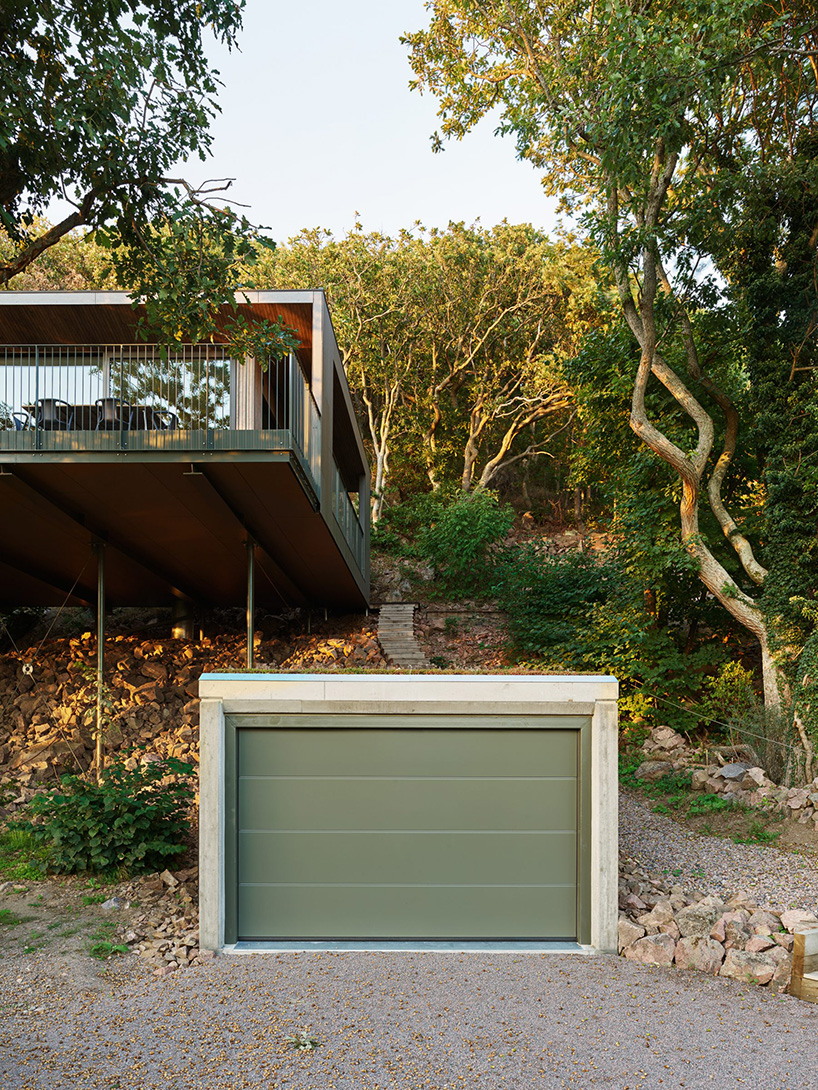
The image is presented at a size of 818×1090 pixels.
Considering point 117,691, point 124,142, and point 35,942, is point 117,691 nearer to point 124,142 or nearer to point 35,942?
point 35,942

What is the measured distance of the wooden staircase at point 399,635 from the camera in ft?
41.4

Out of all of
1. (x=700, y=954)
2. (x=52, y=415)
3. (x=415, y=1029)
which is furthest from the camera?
(x=52, y=415)

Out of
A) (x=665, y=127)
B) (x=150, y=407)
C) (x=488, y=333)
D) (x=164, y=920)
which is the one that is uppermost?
(x=488, y=333)

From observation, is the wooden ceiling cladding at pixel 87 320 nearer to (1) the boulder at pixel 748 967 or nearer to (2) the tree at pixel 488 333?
(1) the boulder at pixel 748 967

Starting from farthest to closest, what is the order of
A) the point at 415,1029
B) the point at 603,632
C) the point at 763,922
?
the point at 603,632 < the point at 763,922 < the point at 415,1029

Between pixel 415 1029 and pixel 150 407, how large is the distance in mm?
6660

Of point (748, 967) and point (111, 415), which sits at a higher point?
point (111, 415)

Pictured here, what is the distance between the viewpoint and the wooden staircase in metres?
12.6

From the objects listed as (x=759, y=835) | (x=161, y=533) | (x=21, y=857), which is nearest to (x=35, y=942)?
(x=21, y=857)

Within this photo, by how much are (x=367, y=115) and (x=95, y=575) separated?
812 centimetres

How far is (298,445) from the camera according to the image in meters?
7.67

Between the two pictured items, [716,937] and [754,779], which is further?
[754,779]

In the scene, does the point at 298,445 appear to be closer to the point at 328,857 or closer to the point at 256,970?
the point at 328,857

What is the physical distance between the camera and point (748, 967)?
451 cm
